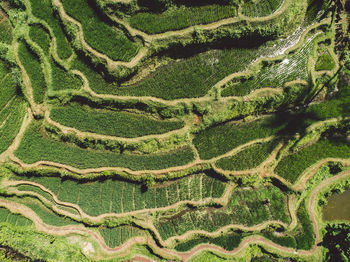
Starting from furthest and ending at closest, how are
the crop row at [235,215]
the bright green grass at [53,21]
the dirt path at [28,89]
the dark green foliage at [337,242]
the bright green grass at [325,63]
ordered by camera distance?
the crop row at [235,215], the dark green foliage at [337,242], the dirt path at [28,89], the bright green grass at [325,63], the bright green grass at [53,21]

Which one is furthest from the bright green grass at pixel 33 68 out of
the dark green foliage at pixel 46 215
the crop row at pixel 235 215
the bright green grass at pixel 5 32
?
the crop row at pixel 235 215

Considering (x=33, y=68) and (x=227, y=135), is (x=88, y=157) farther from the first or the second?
(x=227, y=135)

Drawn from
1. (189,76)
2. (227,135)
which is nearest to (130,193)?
(227,135)

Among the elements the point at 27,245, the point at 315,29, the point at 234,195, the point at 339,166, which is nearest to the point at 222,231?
the point at 234,195

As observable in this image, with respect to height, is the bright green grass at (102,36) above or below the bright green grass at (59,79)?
above

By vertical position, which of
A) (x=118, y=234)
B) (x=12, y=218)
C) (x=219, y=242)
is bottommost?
(x=219, y=242)

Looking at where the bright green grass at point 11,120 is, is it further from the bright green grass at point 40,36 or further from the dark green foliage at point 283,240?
the dark green foliage at point 283,240

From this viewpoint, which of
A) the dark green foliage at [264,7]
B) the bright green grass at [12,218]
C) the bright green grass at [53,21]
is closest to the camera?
the dark green foliage at [264,7]
